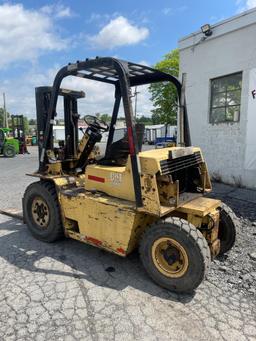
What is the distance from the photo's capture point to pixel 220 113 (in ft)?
29.0

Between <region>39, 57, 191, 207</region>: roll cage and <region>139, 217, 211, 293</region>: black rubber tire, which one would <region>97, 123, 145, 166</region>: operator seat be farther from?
<region>139, 217, 211, 293</region>: black rubber tire

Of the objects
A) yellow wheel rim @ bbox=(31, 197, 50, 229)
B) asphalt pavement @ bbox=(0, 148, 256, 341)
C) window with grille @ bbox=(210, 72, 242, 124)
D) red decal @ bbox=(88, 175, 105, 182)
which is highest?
window with grille @ bbox=(210, 72, 242, 124)

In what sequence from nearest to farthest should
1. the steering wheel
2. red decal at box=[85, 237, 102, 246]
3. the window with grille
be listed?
1. red decal at box=[85, 237, 102, 246]
2. the steering wheel
3. the window with grille

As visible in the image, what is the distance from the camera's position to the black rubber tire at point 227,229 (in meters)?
3.98

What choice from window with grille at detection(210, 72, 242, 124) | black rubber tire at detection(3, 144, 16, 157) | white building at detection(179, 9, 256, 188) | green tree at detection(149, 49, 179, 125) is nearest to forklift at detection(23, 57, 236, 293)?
white building at detection(179, 9, 256, 188)

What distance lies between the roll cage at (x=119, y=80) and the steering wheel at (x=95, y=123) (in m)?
0.14

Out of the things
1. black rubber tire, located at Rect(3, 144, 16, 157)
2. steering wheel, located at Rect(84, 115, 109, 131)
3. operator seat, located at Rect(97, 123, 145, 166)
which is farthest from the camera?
black rubber tire, located at Rect(3, 144, 16, 157)

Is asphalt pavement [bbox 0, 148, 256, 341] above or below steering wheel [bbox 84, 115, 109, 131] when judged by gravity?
below

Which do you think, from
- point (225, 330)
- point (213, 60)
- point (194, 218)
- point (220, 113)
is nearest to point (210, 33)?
point (213, 60)

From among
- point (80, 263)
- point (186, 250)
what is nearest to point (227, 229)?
point (186, 250)

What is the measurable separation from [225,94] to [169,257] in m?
6.58

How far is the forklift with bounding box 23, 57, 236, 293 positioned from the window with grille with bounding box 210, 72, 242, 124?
4.46 metres

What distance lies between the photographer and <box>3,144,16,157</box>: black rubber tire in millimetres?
20500

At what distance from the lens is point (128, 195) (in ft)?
12.2
